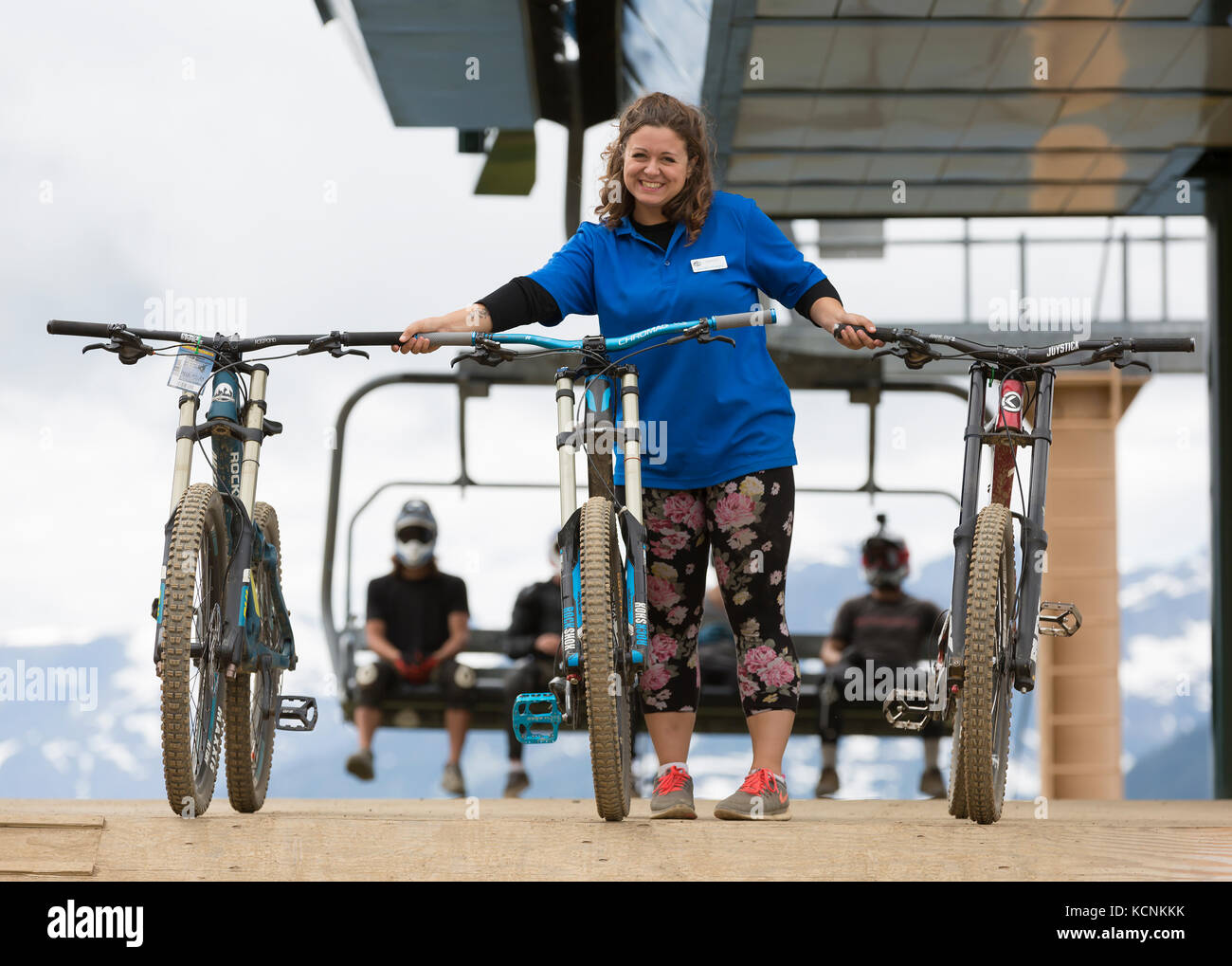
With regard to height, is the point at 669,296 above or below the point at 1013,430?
above

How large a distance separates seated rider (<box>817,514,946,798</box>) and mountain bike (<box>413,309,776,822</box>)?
3.26 metres

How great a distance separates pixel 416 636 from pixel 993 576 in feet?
12.4

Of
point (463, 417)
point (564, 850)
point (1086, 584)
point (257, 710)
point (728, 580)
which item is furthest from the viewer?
point (1086, 584)

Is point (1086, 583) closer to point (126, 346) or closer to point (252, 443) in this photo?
point (252, 443)

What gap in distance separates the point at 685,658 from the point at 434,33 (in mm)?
2881

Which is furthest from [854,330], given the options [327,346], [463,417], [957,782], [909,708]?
[463,417]

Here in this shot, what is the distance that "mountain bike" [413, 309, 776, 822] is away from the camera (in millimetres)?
2291

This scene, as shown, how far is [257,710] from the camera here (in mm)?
2793

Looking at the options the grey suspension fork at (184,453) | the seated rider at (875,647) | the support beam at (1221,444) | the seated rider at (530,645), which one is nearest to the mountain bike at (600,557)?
the grey suspension fork at (184,453)

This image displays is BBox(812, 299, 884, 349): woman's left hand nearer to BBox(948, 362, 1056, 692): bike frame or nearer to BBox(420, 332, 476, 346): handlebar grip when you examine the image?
BBox(948, 362, 1056, 692): bike frame

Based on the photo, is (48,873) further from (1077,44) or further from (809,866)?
(1077,44)

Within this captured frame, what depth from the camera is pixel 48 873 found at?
1.97 meters

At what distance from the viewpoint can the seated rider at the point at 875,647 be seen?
223 inches
